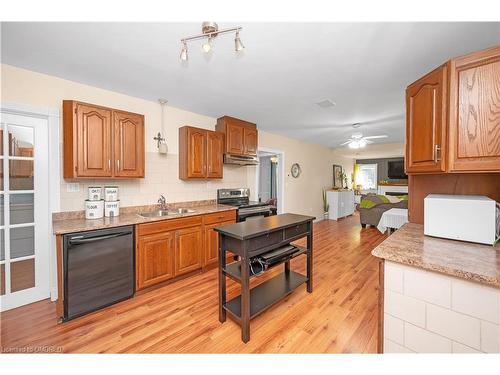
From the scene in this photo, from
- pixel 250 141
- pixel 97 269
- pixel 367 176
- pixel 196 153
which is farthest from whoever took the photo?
pixel 367 176

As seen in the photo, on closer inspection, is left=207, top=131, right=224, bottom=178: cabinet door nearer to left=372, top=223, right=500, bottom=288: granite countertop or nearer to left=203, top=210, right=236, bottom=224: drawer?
left=203, top=210, right=236, bottom=224: drawer

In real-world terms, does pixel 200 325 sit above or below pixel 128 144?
below

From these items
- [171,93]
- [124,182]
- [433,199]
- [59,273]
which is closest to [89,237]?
[59,273]

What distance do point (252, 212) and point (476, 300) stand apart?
8.76 feet

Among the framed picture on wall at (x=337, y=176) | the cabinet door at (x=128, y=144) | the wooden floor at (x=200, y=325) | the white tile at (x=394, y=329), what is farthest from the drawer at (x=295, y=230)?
the framed picture on wall at (x=337, y=176)

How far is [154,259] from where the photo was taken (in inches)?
94.0

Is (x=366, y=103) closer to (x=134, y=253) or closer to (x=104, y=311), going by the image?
(x=134, y=253)

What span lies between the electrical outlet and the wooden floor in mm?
1187

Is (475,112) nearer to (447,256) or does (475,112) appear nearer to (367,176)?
(447,256)

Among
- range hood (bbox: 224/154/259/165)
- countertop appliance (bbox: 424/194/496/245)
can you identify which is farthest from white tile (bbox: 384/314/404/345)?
range hood (bbox: 224/154/259/165)

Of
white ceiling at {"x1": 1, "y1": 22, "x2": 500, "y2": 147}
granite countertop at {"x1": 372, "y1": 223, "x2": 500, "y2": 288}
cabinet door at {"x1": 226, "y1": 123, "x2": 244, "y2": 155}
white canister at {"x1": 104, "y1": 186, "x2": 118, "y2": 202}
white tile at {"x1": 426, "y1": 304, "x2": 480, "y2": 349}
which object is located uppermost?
white ceiling at {"x1": 1, "y1": 22, "x2": 500, "y2": 147}

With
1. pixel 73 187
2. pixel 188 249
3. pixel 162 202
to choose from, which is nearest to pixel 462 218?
pixel 188 249

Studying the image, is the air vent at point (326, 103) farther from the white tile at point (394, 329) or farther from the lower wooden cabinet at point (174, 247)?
the white tile at point (394, 329)

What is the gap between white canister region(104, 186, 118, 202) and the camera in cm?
245
